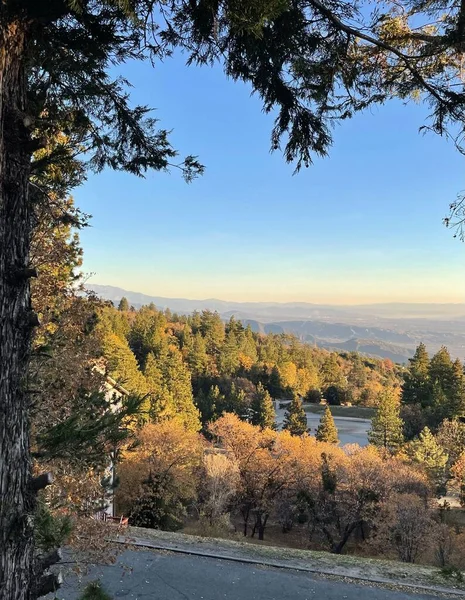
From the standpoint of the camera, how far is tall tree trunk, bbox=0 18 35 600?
213 centimetres

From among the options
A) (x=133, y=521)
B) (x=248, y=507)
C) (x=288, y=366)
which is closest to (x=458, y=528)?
(x=248, y=507)

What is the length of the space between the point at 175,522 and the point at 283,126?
54.6 ft

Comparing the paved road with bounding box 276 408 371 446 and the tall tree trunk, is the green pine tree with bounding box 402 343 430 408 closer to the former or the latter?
the paved road with bounding box 276 408 371 446

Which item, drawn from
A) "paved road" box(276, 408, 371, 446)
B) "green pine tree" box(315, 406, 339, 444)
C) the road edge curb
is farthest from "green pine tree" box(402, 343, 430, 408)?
the road edge curb

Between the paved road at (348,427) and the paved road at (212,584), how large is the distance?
31751 mm

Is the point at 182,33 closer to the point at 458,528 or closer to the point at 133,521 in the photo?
the point at 133,521

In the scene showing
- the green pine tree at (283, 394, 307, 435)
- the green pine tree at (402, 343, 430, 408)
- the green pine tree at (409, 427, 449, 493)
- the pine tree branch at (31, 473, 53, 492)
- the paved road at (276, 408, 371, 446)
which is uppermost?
the pine tree branch at (31, 473, 53, 492)

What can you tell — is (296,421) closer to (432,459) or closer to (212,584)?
(432,459)

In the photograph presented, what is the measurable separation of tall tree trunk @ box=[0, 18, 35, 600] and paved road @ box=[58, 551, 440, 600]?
549 cm

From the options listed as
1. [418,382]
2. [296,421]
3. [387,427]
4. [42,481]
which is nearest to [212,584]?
[42,481]

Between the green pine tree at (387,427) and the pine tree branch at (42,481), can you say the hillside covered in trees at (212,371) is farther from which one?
the pine tree branch at (42,481)

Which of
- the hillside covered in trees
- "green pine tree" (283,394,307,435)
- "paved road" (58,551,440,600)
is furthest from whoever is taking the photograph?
"green pine tree" (283,394,307,435)

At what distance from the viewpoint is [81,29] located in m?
2.47

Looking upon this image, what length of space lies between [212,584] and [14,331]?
22.4 ft
